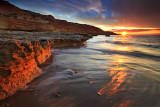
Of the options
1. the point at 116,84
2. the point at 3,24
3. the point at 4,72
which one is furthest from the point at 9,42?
the point at 3,24

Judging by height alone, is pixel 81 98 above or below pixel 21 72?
below

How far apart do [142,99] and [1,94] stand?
7.49 feet

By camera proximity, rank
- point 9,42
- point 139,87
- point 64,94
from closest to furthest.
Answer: point 9,42 → point 64,94 → point 139,87

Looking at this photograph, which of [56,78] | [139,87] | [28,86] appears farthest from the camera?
[56,78]

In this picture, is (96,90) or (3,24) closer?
(96,90)

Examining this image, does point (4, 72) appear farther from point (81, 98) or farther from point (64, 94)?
point (81, 98)

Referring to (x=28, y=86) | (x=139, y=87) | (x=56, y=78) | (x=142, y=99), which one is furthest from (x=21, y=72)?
(x=139, y=87)

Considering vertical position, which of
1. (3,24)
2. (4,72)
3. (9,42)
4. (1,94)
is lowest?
(1,94)

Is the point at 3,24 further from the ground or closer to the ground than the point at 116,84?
further from the ground

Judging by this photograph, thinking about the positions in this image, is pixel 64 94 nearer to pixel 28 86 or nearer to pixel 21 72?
pixel 28 86

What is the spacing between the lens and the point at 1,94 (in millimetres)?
1288

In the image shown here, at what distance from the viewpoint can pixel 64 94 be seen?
1.54 meters

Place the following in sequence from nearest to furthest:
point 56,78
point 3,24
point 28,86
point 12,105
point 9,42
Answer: point 12,105 < point 9,42 < point 28,86 < point 56,78 < point 3,24

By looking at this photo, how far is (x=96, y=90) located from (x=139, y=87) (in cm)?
95
